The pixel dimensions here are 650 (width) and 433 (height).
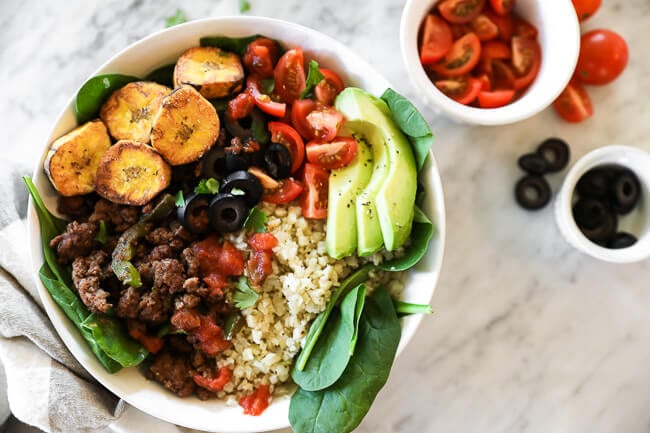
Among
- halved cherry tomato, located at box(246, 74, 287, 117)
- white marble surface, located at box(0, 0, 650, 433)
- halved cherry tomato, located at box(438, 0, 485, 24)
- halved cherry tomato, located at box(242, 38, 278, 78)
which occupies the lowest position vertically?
white marble surface, located at box(0, 0, 650, 433)

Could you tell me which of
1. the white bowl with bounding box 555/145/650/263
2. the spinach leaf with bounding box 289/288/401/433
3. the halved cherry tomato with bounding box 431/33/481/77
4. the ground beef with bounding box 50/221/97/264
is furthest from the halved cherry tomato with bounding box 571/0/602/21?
the ground beef with bounding box 50/221/97/264

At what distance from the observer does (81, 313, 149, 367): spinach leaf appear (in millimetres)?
1909

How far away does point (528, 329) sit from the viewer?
2469 millimetres

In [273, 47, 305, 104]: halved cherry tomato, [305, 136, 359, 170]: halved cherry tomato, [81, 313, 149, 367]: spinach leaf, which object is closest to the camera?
[81, 313, 149, 367]: spinach leaf

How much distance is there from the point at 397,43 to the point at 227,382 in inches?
54.0

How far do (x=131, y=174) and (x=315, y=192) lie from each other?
0.56 meters

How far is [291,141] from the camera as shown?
2102 millimetres

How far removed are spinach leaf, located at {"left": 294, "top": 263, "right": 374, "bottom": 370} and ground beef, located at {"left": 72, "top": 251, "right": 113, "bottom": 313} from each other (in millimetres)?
598

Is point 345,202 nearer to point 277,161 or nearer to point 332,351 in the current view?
point 277,161

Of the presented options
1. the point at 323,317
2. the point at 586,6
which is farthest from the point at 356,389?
the point at 586,6

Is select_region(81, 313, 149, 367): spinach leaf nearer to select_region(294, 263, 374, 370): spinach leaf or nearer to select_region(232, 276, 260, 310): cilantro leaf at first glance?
select_region(232, 276, 260, 310): cilantro leaf

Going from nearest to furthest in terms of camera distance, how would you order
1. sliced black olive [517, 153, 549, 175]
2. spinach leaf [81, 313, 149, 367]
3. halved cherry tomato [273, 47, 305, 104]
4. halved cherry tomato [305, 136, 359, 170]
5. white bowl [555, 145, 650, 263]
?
spinach leaf [81, 313, 149, 367], halved cherry tomato [305, 136, 359, 170], halved cherry tomato [273, 47, 305, 104], white bowl [555, 145, 650, 263], sliced black olive [517, 153, 549, 175]

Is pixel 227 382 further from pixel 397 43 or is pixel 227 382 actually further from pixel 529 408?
pixel 397 43

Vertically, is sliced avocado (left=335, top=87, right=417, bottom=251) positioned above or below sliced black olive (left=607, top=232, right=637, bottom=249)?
above
